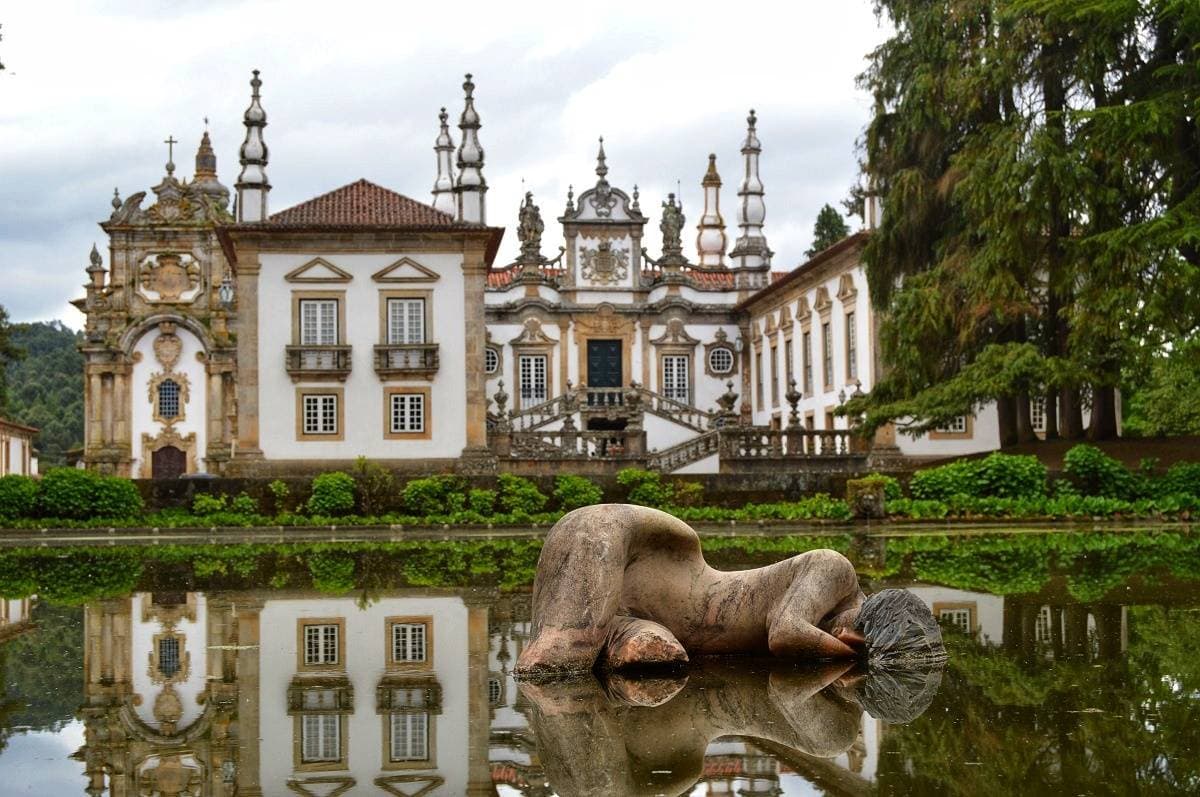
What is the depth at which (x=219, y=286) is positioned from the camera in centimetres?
4891

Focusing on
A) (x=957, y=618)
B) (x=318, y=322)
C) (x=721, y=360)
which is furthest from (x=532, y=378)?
(x=957, y=618)

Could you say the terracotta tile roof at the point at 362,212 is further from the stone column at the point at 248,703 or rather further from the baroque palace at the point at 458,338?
the stone column at the point at 248,703

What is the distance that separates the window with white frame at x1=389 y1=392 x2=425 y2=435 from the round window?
14441 millimetres

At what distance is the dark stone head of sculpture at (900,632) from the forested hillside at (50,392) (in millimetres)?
66144

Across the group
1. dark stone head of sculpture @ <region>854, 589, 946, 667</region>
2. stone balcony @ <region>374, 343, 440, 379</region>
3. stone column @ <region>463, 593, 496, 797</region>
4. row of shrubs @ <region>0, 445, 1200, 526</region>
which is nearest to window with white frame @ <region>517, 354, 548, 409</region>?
stone balcony @ <region>374, 343, 440, 379</region>

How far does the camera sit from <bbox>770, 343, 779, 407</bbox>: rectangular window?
4297 cm

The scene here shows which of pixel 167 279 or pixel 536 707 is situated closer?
pixel 536 707

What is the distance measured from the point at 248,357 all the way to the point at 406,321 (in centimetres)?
376

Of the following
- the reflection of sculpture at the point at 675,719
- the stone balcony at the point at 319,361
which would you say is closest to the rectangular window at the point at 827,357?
the stone balcony at the point at 319,361

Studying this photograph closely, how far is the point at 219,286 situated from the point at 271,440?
17.0 meters

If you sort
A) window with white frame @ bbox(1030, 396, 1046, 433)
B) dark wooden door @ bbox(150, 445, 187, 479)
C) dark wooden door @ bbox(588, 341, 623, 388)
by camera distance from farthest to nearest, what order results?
1. dark wooden door @ bbox(150, 445, 187, 479)
2. dark wooden door @ bbox(588, 341, 623, 388)
3. window with white frame @ bbox(1030, 396, 1046, 433)

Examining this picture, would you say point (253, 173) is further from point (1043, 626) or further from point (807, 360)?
point (1043, 626)

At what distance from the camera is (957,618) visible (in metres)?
9.30

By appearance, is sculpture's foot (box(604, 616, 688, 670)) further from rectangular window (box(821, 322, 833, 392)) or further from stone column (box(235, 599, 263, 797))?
rectangular window (box(821, 322, 833, 392))
